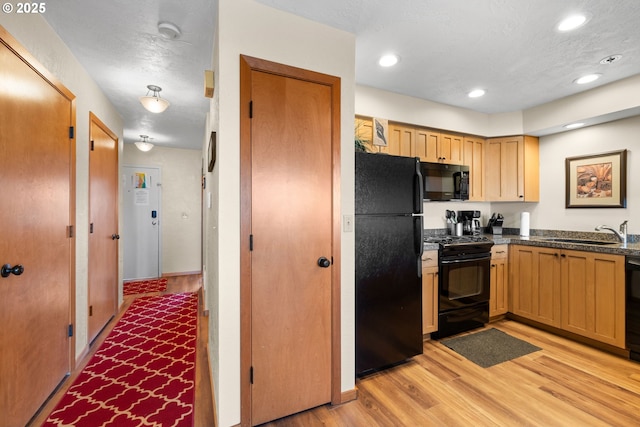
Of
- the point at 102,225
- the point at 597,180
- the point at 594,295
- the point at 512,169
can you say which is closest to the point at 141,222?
Result: the point at 102,225

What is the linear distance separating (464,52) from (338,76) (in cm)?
113

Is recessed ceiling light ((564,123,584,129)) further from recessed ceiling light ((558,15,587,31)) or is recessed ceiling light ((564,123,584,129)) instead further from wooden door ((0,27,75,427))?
wooden door ((0,27,75,427))

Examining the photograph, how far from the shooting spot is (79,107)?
7.98ft

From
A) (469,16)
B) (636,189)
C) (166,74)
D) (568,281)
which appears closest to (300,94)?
(469,16)

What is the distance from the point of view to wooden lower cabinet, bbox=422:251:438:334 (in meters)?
2.70

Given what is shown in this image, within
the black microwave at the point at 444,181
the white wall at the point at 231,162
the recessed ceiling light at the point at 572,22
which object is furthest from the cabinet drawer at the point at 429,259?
the recessed ceiling light at the point at 572,22

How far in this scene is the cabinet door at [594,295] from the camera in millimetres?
2496

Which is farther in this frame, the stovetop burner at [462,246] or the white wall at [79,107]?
the stovetop burner at [462,246]

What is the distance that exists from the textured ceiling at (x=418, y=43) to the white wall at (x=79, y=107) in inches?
3.6

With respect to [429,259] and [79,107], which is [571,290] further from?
[79,107]

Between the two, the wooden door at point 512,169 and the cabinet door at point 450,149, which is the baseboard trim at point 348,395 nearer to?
the cabinet door at point 450,149

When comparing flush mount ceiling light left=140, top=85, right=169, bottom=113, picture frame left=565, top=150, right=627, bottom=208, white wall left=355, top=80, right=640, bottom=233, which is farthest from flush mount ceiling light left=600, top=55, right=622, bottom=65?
flush mount ceiling light left=140, top=85, right=169, bottom=113

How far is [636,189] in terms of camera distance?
2881 mm

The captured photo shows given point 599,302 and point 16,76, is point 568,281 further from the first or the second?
point 16,76
